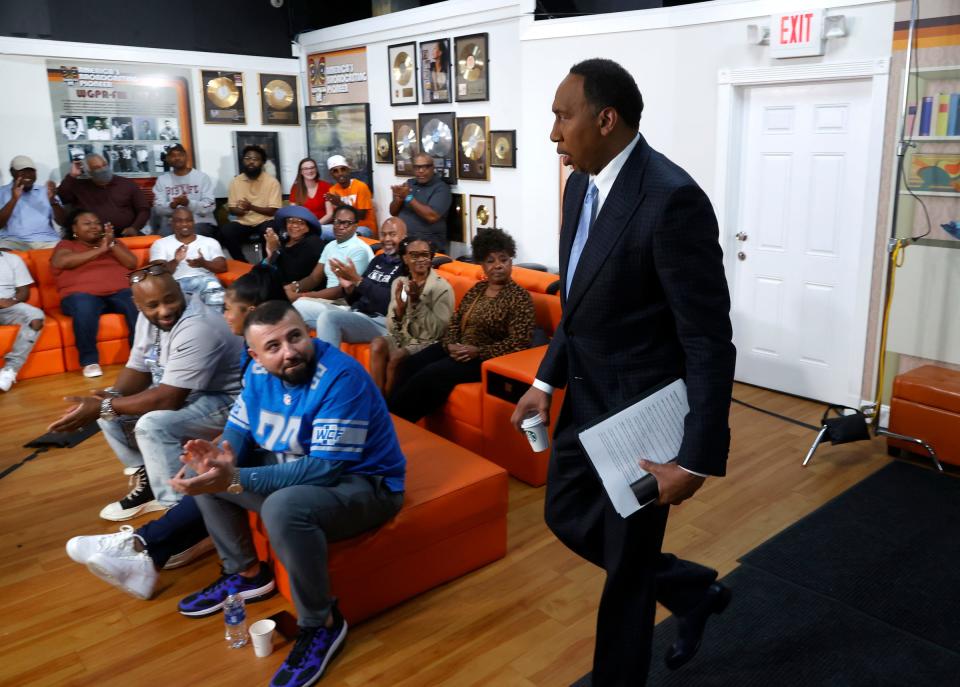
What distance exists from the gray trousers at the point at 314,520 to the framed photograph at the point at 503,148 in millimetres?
4800

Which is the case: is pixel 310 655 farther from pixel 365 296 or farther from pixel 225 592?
pixel 365 296

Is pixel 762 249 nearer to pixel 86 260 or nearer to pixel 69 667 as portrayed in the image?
pixel 69 667

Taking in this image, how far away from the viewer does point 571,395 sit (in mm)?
2049

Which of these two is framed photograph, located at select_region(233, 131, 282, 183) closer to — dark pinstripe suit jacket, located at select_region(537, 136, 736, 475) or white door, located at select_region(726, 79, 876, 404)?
white door, located at select_region(726, 79, 876, 404)

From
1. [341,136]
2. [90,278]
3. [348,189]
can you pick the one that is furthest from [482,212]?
[90,278]

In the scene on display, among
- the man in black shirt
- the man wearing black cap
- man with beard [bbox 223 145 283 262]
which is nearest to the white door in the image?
A: the man in black shirt

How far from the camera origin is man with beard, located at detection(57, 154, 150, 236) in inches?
298

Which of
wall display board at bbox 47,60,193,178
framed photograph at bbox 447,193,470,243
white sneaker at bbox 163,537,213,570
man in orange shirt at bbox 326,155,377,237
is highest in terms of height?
wall display board at bbox 47,60,193,178

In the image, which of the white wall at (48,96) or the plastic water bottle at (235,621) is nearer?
the plastic water bottle at (235,621)

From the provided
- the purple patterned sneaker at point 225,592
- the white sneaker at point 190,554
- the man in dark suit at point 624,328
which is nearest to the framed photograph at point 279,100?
the white sneaker at point 190,554

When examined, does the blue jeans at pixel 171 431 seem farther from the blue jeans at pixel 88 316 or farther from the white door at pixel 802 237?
the white door at pixel 802 237

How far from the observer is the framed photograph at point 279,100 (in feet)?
30.7

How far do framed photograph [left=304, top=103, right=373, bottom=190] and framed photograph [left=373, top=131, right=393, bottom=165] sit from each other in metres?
0.12

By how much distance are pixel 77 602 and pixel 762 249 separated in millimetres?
4586
